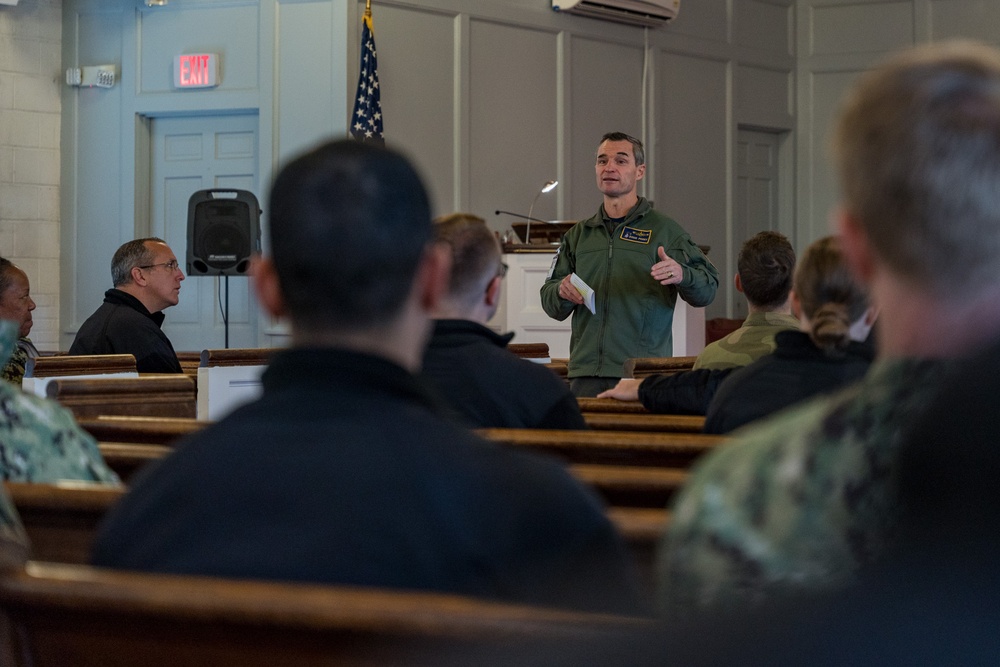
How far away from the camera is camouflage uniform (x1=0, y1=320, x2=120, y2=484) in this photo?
1551mm

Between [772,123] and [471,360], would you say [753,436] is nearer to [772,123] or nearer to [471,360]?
[471,360]

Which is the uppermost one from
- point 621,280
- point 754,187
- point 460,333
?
point 754,187

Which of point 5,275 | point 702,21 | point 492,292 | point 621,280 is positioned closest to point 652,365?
point 621,280

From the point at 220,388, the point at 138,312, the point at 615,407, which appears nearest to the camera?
the point at 615,407

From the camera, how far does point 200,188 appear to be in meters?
8.57

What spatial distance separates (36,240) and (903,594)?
346 inches

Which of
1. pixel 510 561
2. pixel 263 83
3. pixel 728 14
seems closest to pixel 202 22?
pixel 263 83

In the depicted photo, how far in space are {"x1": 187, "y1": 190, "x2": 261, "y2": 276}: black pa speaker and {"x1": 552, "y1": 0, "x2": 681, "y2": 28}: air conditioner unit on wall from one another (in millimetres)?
3006

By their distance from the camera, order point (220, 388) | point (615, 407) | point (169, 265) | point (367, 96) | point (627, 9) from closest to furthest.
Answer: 1. point (615, 407)
2. point (220, 388)
3. point (169, 265)
4. point (367, 96)
5. point (627, 9)

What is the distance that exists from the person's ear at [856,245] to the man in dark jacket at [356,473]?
0.31 metres

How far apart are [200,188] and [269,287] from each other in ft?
25.3

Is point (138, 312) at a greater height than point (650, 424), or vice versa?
point (138, 312)

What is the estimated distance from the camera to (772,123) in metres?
10.5

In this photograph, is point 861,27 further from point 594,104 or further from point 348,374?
point 348,374
